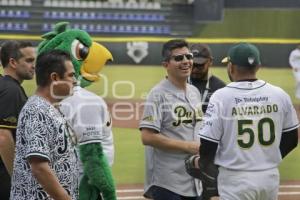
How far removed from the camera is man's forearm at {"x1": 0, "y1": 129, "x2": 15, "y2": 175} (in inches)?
151

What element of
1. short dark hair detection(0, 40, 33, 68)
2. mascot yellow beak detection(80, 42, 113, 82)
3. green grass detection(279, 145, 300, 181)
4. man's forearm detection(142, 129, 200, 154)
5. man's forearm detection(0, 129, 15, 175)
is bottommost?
green grass detection(279, 145, 300, 181)

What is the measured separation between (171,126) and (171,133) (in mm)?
47

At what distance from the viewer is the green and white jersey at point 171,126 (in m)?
4.51

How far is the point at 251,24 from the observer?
20.2 meters

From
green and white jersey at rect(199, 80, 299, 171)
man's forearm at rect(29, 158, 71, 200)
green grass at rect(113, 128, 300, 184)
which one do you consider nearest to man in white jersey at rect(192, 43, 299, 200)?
green and white jersey at rect(199, 80, 299, 171)

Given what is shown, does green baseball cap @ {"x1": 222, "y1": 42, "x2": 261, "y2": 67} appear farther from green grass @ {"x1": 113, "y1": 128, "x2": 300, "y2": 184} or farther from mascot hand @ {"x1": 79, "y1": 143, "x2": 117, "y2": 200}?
green grass @ {"x1": 113, "y1": 128, "x2": 300, "y2": 184}

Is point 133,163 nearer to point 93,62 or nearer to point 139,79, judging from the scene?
point 93,62

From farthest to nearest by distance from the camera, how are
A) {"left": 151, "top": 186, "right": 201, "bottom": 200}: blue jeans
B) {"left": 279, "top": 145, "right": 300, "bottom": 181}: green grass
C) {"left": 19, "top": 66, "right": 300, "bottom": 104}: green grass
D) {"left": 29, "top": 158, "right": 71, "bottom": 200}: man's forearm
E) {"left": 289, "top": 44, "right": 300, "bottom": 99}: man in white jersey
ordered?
{"left": 289, "top": 44, "right": 300, "bottom": 99}: man in white jersey → {"left": 19, "top": 66, "right": 300, "bottom": 104}: green grass → {"left": 279, "top": 145, "right": 300, "bottom": 181}: green grass → {"left": 151, "top": 186, "right": 201, "bottom": 200}: blue jeans → {"left": 29, "top": 158, "right": 71, "bottom": 200}: man's forearm

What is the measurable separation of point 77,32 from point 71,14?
17.3m

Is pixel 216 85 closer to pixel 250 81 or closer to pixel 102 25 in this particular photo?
pixel 250 81

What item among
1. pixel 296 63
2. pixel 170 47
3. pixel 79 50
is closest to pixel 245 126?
pixel 170 47

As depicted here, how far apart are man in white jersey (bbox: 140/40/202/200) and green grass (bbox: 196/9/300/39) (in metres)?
13.1

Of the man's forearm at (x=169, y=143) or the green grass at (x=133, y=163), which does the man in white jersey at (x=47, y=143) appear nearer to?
the man's forearm at (x=169, y=143)

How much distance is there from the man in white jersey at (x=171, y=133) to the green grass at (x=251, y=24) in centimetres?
1308
